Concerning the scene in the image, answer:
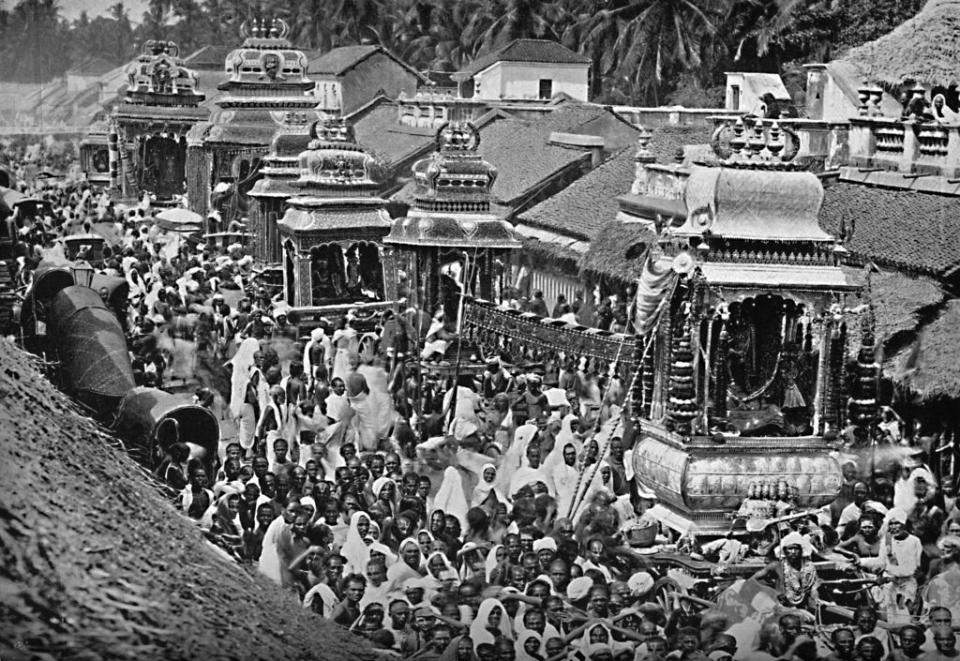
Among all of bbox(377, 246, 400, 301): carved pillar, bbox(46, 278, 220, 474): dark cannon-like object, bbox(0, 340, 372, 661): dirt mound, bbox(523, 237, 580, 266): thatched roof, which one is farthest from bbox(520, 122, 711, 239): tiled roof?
bbox(0, 340, 372, 661): dirt mound

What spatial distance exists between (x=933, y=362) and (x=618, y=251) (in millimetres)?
4063

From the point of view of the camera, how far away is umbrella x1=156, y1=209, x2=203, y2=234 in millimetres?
19859

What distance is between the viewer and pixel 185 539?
22.2 feet

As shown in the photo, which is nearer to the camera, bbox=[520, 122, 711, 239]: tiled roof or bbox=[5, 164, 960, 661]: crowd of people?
bbox=[5, 164, 960, 661]: crowd of people

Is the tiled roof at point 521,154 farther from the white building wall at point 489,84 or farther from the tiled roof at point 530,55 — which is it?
the tiled roof at point 530,55

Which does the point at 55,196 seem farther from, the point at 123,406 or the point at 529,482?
the point at 529,482

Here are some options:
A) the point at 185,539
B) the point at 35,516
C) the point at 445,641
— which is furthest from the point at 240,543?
the point at 35,516

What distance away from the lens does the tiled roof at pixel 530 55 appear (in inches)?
716

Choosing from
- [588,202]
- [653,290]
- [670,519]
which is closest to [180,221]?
[588,202]

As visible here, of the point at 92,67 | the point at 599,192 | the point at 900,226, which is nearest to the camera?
the point at 900,226

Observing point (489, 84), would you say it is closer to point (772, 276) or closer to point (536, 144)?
point (536, 144)

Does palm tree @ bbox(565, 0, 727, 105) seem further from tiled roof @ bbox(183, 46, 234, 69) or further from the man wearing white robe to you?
the man wearing white robe

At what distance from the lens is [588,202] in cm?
1706

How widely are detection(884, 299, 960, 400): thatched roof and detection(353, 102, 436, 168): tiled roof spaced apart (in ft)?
38.0
